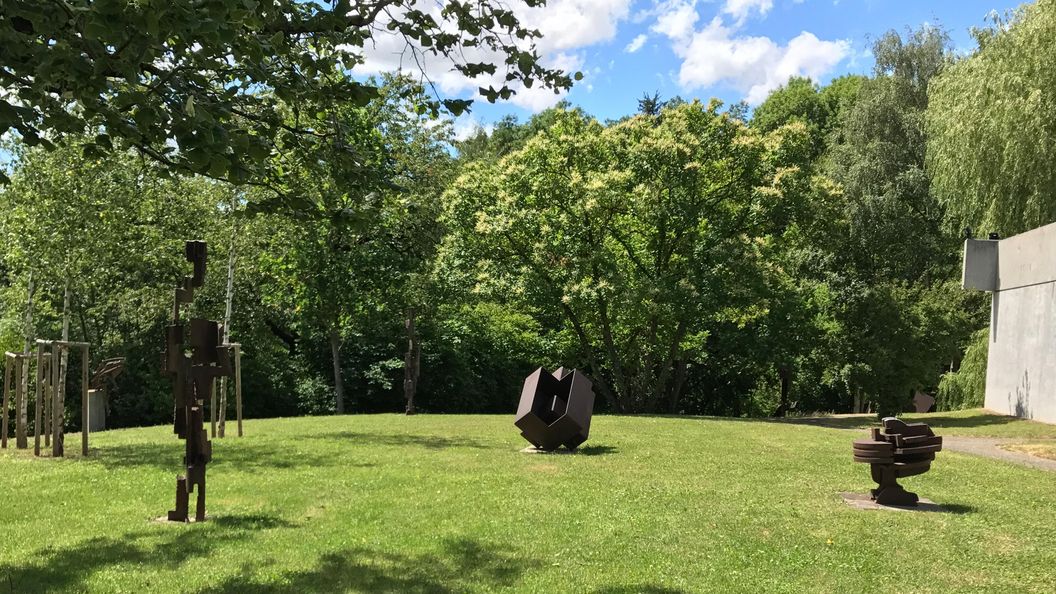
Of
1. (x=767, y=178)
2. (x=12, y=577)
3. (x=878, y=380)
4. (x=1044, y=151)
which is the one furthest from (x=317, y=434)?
(x=878, y=380)

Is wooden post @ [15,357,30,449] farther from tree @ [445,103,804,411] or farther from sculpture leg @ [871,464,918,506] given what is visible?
tree @ [445,103,804,411]

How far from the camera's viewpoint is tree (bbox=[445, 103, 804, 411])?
2336 cm

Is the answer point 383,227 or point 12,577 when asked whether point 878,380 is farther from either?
point 12,577

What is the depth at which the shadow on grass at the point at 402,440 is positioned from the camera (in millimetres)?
13455

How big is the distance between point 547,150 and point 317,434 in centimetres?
1308

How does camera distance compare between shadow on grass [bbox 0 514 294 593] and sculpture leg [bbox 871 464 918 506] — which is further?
sculpture leg [bbox 871 464 918 506]

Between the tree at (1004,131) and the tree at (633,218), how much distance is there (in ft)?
14.3

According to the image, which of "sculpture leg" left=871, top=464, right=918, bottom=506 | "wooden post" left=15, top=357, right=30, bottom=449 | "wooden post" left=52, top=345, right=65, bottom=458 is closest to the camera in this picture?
"sculpture leg" left=871, top=464, right=918, bottom=506

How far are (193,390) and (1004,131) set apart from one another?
21.0 m

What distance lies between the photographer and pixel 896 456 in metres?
8.20

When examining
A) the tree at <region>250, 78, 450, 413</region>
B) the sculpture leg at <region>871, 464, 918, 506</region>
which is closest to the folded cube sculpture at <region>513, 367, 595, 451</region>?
the sculpture leg at <region>871, 464, 918, 506</region>

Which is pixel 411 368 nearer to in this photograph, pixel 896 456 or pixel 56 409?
pixel 56 409

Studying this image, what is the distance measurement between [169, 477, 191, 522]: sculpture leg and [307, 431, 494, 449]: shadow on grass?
19.7 feet

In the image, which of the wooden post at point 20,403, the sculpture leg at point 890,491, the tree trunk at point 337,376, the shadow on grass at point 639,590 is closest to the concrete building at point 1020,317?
the sculpture leg at point 890,491
